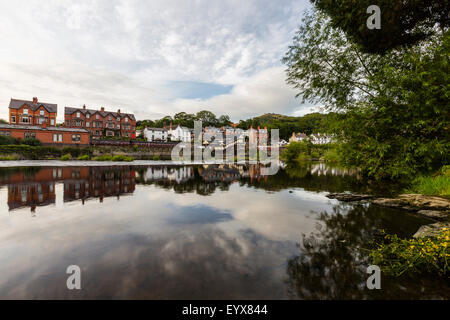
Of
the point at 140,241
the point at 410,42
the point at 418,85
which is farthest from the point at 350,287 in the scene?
the point at 410,42

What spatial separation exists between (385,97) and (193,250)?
8.24m

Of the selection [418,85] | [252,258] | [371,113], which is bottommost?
[252,258]

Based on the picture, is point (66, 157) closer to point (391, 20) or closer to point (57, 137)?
point (57, 137)

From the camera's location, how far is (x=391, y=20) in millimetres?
6598

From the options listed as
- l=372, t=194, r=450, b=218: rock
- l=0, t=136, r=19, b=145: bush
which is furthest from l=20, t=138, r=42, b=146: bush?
l=372, t=194, r=450, b=218: rock

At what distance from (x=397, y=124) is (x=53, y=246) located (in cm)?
1159

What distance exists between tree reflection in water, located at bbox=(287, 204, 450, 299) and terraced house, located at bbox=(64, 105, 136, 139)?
65.6 meters

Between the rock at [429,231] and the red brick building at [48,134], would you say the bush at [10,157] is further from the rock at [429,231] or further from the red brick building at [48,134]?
the rock at [429,231]

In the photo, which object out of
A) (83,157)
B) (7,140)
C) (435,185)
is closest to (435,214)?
(435,185)

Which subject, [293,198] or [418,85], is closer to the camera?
[418,85]

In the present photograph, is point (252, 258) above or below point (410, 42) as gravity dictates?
below

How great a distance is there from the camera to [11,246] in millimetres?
4461
